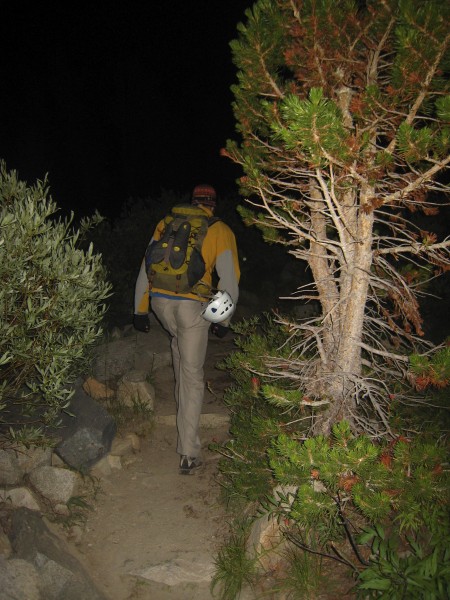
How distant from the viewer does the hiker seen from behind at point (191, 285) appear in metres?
3.86

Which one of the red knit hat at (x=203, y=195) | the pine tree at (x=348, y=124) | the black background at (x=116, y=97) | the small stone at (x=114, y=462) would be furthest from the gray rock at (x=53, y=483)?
the black background at (x=116, y=97)

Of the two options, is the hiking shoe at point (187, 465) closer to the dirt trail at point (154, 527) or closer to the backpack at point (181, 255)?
the dirt trail at point (154, 527)

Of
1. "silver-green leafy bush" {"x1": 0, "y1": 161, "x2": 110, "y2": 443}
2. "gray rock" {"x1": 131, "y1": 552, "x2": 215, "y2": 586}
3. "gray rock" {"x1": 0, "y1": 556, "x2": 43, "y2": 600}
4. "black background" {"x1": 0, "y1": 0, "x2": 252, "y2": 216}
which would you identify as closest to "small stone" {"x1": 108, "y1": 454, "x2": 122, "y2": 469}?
"silver-green leafy bush" {"x1": 0, "y1": 161, "x2": 110, "y2": 443}

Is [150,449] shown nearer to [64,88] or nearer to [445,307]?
[445,307]

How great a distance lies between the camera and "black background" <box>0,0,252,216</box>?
19609 mm

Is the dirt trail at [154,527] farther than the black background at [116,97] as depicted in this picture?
No

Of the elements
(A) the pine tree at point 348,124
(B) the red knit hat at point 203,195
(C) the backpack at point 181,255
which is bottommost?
(C) the backpack at point 181,255

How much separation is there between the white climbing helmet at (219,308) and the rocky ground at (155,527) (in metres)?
0.63

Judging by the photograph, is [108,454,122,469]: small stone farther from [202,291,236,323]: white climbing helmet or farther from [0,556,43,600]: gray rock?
[202,291,236,323]: white climbing helmet

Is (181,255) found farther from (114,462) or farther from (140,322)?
(114,462)

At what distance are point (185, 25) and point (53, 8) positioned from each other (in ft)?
23.6

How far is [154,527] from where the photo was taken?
3.62m

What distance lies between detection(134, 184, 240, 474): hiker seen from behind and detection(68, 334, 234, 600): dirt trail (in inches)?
11.4

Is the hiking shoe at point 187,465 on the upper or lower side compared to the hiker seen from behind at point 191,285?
lower
